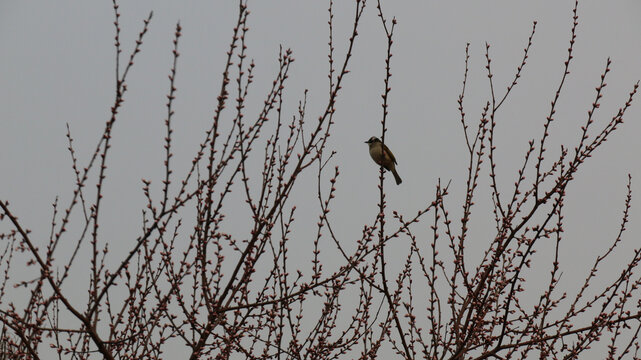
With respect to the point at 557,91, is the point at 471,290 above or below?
below

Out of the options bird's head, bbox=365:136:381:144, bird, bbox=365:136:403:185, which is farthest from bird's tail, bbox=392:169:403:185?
bird's head, bbox=365:136:381:144

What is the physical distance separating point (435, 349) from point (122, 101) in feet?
8.31

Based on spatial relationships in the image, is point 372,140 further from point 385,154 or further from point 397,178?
point 397,178

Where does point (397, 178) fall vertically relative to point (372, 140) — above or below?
below

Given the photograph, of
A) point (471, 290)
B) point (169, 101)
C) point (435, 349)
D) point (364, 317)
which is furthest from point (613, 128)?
point (169, 101)

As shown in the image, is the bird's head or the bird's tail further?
the bird's tail

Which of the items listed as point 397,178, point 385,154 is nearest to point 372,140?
point 385,154

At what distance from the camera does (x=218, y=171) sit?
360cm

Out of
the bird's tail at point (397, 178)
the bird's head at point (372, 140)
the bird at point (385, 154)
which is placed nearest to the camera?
the bird at point (385, 154)

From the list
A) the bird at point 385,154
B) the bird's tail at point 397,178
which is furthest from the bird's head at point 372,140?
the bird's tail at point 397,178

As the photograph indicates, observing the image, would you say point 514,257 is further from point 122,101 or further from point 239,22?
point 122,101

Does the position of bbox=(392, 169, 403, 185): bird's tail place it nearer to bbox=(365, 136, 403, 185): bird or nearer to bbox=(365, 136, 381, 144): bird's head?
bbox=(365, 136, 403, 185): bird

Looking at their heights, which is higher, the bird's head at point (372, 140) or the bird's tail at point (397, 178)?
the bird's head at point (372, 140)

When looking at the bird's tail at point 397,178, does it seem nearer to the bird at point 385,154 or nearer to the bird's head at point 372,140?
the bird at point 385,154
